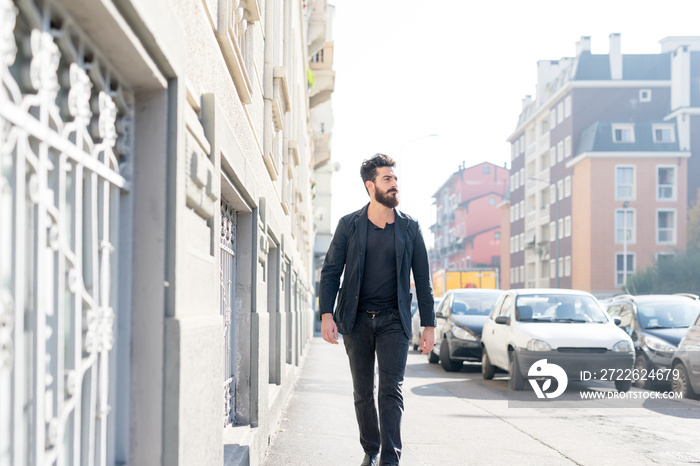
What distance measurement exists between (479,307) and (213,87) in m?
14.1

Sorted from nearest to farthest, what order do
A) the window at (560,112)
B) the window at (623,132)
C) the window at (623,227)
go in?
the window at (623,227) < the window at (623,132) < the window at (560,112)

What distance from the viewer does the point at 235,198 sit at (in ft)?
18.4

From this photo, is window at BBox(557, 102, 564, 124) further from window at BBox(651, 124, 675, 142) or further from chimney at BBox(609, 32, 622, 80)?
window at BBox(651, 124, 675, 142)

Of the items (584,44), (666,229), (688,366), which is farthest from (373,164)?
(584,44)

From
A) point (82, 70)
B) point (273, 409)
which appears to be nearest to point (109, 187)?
point (82, 70)

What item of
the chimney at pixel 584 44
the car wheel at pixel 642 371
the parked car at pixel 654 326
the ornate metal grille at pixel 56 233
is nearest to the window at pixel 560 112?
the chimney at pixel 584 44

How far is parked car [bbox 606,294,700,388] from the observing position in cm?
1327

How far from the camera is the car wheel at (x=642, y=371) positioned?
44.0 feet

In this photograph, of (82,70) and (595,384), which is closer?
(82,70)

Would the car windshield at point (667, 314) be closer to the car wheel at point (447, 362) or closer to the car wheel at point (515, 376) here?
the car wheel at point (515, 376)

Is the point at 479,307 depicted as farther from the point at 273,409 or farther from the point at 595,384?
the point at 273,409

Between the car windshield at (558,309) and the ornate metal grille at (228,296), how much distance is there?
25.4 ft

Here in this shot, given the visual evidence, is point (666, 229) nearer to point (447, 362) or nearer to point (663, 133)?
point (663, 133)

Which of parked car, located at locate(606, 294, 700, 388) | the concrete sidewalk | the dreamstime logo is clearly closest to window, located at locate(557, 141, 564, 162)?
parked car, located at locate(606, 294, 700, 388)
